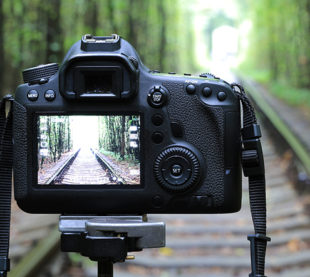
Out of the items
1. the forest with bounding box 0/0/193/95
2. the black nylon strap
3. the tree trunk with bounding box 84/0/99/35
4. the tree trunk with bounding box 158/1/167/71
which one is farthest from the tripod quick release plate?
the tree trunk with bounding box 158/1/167/71

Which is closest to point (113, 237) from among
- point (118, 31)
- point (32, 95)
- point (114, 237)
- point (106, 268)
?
point (114, 237)

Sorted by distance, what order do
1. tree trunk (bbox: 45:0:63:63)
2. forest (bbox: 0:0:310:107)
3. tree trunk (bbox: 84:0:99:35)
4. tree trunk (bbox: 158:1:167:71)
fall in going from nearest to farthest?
tree trunk (bbox: 45:0:63:63) → forest (bbox: 0:0:310:107) → tree trunk (bbox: 84:0:99:35) → tree trunk (bbox: 158:1:167:71)

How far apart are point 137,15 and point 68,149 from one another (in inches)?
711

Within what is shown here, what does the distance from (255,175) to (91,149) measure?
50 cm

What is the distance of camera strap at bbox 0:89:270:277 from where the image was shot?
5.57ft

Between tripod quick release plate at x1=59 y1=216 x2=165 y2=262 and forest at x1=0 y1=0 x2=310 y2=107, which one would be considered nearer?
tripod quick release plate at x1=59 y1=216 x2=165 y2=262

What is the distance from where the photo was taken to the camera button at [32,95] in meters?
1.72

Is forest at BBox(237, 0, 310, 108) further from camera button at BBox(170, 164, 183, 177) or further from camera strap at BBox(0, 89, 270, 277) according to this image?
camera button at BBox(170, 164, 183, 177)

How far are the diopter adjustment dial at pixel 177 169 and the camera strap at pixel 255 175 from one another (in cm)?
15

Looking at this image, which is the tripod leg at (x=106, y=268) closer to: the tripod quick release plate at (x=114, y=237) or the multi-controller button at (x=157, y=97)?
the tripod quick release plate at (x=114, y=237)

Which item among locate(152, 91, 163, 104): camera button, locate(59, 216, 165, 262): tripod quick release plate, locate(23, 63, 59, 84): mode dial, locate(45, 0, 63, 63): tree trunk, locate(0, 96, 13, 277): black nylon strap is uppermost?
locate(45, 0, 63, 63): tree trunk

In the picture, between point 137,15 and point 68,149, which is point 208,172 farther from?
point 137,15

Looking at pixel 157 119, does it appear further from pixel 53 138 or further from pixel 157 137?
pixel 53 138

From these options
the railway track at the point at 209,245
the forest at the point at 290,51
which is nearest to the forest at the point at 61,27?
the railway track at the point at 209,245
